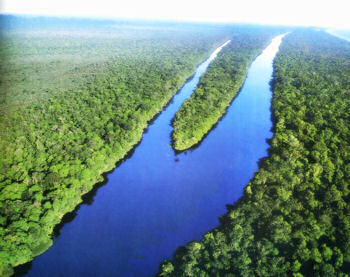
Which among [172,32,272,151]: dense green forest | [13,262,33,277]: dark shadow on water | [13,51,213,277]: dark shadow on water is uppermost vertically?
[172,32,272,151]: dense green forest

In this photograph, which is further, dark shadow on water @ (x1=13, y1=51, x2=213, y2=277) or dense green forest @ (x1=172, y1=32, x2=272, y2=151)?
dense green forest @ (x1=172, y1=32, x2=272, y2=151)

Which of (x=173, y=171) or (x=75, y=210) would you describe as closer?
(x=75, y=210)

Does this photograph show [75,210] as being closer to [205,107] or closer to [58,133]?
[58,133]

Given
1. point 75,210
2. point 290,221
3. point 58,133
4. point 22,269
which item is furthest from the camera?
point 58,133

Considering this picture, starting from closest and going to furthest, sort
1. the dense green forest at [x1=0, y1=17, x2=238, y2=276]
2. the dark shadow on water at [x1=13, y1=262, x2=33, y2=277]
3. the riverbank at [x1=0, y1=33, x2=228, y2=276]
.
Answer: the dark shadow on water at [x1=13, y1=262, x2=33, y2=277] → the riverbank at [x1=0, y1=33, x2=228, y2=276] → the dense green forest at [x1=0, y1=17, x2=238, y2=276]

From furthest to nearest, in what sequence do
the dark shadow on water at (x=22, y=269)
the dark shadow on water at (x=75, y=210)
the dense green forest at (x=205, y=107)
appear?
Answer: the dense green forest at (x=205, y=107)
the dark shadow on water at (x=75, y=210)
the dark shadow on water at (x=22, y=269)

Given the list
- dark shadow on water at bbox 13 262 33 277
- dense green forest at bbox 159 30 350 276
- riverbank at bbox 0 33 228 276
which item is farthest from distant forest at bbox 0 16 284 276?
dense green forest at bbox 159 30 350 276

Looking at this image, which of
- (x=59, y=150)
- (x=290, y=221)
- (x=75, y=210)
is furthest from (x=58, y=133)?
(x=290, y=221)

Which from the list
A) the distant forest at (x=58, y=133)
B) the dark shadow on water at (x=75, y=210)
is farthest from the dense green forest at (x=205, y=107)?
the dark shadow on water at (x=75, y=210)

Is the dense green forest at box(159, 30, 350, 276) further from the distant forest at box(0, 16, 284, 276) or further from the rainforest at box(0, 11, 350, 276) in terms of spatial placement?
the distant forest at box(0, 16, 284, 276)

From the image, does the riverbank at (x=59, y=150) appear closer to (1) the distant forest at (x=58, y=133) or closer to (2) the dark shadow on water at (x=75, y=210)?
(1) the distant forest at (x=58, y=133)

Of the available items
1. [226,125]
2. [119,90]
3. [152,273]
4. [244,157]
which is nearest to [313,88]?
[226,125]
